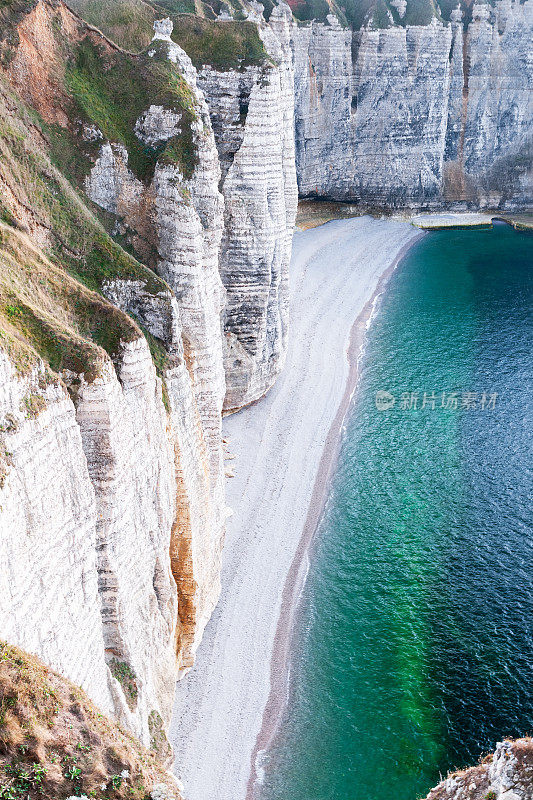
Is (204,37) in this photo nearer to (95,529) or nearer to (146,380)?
(146,380)

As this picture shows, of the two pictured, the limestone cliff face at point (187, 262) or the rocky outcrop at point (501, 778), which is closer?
the rocky outcrop at point (501, 778)

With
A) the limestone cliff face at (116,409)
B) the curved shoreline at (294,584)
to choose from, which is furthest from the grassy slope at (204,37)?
the curved shoreline at (294,584)

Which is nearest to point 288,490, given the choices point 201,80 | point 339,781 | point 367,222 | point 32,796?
point 339,781

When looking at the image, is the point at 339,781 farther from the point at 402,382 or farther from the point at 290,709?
the point at 402,382

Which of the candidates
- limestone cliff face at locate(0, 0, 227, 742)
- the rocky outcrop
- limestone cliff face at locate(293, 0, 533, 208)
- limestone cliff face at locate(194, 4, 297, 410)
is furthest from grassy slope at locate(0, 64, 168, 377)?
limestone cliff face at locate(293, 0, 533, 208)

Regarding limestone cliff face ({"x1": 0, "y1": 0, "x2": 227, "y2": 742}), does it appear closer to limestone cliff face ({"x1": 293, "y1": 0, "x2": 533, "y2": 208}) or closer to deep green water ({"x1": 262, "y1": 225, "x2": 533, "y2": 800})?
deep green water ({"x1": 262, "y1": 225, "x2": 533, "y2": 800})

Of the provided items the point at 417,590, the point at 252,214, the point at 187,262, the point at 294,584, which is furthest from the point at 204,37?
the point at 417,590

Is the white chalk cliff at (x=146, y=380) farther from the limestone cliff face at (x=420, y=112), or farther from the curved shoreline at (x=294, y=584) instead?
the limestone cliff face at (x=420, y=112)
